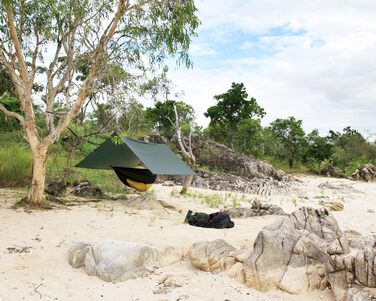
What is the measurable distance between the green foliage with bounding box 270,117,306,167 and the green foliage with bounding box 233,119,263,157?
272 centimetres

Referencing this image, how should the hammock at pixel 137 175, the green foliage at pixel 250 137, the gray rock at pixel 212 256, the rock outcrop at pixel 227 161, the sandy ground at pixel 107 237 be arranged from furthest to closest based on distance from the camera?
the green foliage at pixel 250 137
the rock outcrop at pixel 227 161
the hammock at pixel 137 175
the gray rock at pixel 212 256
the sandy ground at pixel 107 237

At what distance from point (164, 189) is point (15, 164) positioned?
2.86 m

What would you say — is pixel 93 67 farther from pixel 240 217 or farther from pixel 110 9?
pixel 240 217

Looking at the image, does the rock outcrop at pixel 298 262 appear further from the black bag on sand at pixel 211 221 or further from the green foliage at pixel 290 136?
the green foliage at pixel 290 136

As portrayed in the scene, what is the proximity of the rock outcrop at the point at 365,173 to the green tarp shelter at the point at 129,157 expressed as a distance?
10.2 meters

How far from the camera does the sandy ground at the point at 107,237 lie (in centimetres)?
275

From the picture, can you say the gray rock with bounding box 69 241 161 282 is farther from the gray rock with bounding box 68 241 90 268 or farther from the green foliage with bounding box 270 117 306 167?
the green foliage with bounding box 270 117 306 167

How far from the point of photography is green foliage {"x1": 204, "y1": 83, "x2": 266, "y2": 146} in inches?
715

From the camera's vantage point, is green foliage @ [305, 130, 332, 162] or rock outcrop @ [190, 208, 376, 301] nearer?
rock outcrop @ [190, 208, 376, 301]

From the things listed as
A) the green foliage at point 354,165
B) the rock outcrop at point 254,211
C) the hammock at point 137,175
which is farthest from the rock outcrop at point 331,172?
the hammock at point 137,175

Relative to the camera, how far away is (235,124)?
1812 centimetres

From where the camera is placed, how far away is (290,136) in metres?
18.6

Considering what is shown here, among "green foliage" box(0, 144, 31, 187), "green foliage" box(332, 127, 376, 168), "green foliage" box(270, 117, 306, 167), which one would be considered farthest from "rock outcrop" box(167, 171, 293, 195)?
"green foliage" box(332, 127, 376, 168)

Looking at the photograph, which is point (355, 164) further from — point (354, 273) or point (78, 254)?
point (78, 254)
